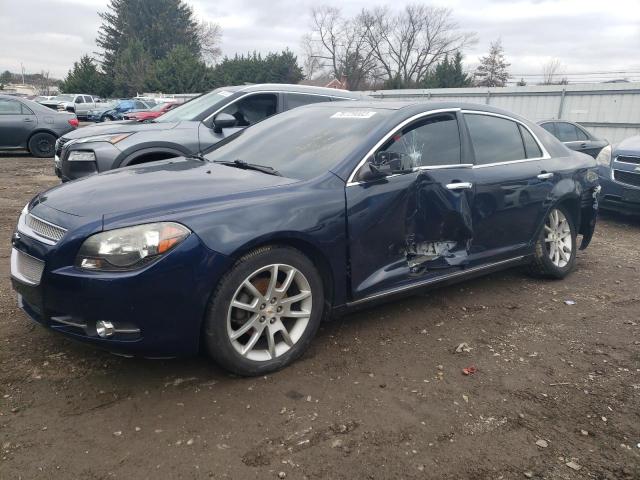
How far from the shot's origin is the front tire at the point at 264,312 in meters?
2.84

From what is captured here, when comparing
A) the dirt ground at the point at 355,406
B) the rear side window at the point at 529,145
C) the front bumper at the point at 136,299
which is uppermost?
the rear side window at the point at 529,145

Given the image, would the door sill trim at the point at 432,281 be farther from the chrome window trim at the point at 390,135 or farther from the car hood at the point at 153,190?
the car hood at the point at 153,190

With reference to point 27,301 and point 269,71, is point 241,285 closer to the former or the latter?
point 27,301

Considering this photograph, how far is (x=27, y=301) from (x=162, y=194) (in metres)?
0.94

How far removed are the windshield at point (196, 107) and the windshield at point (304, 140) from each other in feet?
8.79

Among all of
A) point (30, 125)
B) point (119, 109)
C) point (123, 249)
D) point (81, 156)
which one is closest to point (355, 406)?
point (123, 249)

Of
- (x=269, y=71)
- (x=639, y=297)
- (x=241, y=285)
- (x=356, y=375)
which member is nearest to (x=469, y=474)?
(x=356, y=375)

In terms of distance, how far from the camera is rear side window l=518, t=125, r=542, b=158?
15.4 feet

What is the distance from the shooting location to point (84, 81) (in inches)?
2142

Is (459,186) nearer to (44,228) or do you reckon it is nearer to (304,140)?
Result: (304,140)

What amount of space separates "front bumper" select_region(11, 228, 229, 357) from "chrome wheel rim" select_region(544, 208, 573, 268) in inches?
133

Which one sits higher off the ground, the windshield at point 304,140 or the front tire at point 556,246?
the windshield at point 304,140

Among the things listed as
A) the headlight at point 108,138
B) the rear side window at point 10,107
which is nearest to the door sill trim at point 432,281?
the headlight at point 108,138

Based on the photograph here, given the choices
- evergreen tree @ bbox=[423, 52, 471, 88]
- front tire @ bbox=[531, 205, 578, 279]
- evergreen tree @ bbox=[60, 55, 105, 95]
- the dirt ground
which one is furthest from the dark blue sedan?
evergreen tree @ bbox=[60, 55, 105, 95]
